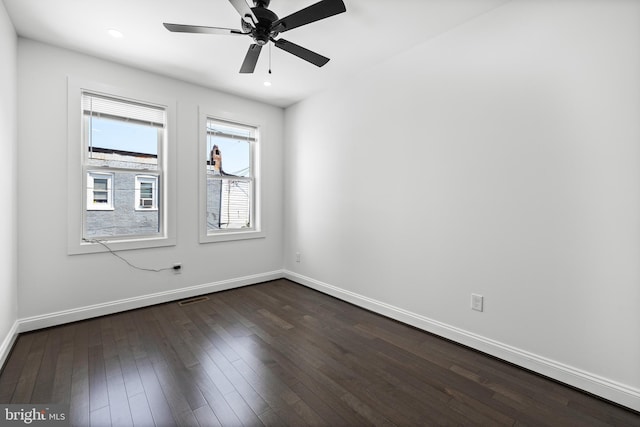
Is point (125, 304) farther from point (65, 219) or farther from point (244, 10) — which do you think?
point (244, 10)

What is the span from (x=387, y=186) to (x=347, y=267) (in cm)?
111

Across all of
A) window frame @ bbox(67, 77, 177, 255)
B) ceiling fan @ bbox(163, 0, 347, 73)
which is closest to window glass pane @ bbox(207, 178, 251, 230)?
window frame @ bbox(67, 77, 177, 255)

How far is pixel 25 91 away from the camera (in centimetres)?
256

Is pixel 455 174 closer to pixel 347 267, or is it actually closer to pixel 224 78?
pixel 347 267

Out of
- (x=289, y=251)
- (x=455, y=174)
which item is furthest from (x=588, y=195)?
(x=289, y=251)

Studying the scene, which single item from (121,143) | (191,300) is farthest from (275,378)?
(121,143)

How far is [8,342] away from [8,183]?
1250 mm

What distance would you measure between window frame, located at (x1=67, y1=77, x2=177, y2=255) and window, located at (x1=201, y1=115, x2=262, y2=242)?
1.25 feet

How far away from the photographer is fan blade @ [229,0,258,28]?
171cm

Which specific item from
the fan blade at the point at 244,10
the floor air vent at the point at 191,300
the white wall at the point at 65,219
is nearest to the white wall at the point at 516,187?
the fan blade at the point at 244,10

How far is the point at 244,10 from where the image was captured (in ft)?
5.93

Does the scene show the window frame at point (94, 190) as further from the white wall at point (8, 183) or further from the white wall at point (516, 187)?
the white wall at point (516, 187)

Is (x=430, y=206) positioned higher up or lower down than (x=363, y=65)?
lower down

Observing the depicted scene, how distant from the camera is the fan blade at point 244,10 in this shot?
1713 millimetres
